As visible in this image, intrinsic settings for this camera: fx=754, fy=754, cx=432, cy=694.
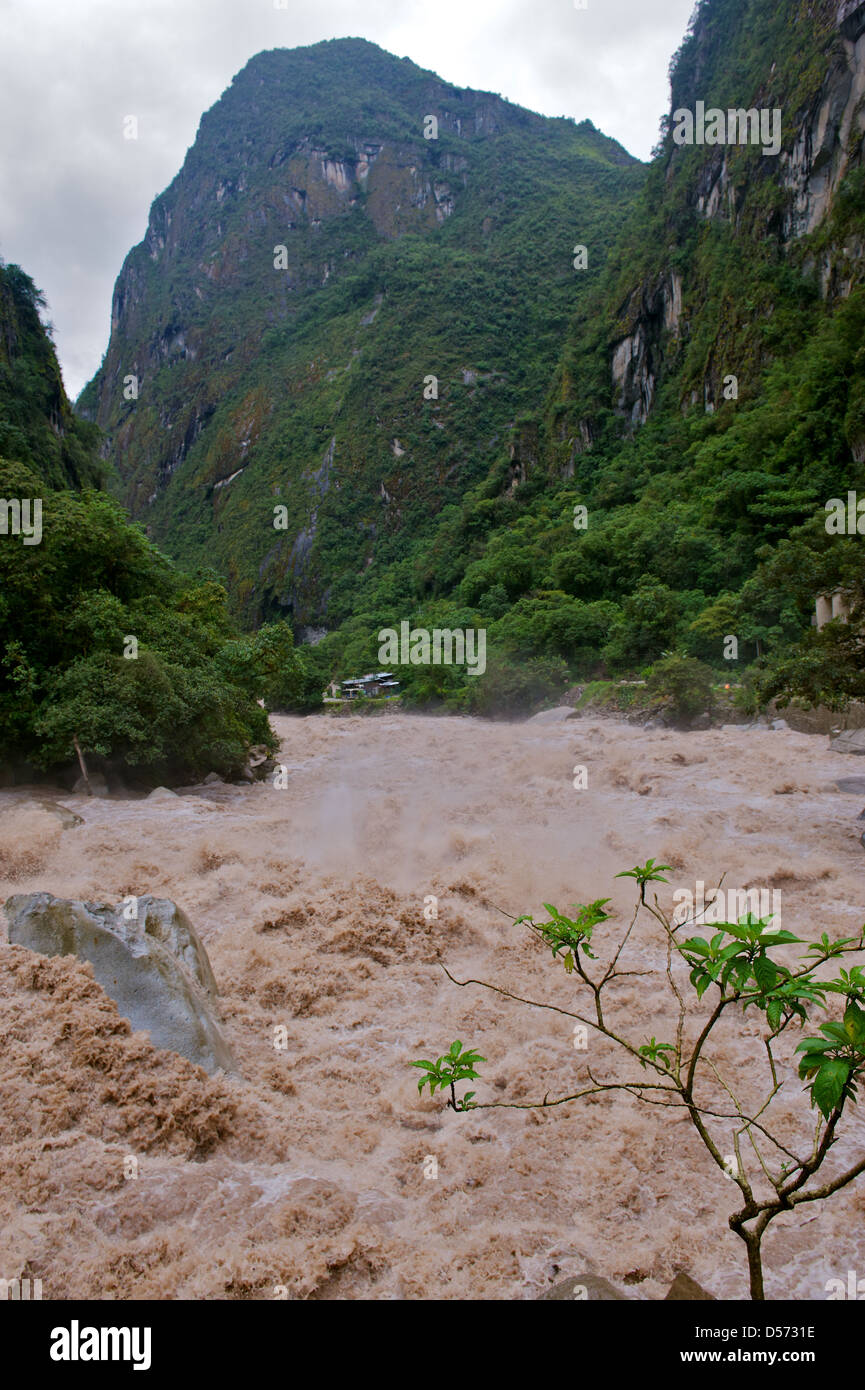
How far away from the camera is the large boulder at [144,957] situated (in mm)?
5863

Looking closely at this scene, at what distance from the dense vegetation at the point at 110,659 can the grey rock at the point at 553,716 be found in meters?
11.6

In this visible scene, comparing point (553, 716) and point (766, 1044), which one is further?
point (553, 716)

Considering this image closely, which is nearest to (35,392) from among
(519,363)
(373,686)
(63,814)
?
(373,686)

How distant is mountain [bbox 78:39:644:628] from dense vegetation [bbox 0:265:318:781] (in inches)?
2099

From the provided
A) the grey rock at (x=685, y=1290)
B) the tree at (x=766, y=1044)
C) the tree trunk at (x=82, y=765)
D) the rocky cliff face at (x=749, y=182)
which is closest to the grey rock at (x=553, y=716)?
the tree trunk at (x=82, y=765)

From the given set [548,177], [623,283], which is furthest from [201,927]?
[548,177]

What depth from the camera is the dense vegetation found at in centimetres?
1498

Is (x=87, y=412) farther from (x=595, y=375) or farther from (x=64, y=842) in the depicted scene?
(x=64, y=842)

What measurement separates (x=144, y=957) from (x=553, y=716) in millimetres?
24544

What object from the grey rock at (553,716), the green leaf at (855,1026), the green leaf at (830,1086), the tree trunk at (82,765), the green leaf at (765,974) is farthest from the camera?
the grey rock at (553,716)

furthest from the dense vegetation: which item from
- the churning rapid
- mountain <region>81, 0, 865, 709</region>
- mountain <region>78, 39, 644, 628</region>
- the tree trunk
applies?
mountain <region>78, 39, 644, 628</region>

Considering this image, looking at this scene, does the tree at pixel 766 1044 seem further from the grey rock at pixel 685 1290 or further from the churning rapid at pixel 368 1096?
the churning rapid at pixel 368 1096

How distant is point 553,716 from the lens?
29641 mm

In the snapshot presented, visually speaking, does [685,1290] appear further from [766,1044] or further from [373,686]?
[373,686]
